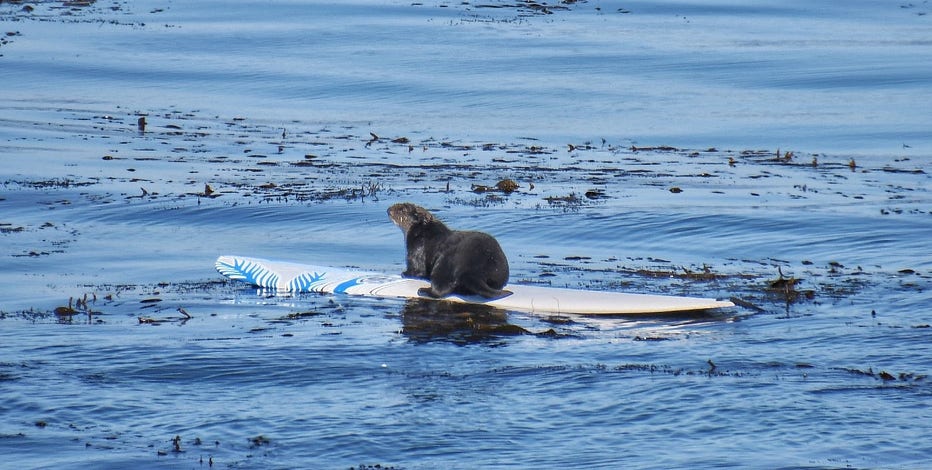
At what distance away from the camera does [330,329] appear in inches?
408

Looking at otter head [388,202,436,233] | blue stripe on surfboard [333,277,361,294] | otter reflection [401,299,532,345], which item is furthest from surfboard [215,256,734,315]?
otter head [388,202,436,233]

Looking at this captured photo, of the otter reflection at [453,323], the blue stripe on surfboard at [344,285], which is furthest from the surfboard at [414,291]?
the otter reflection at [453,323]

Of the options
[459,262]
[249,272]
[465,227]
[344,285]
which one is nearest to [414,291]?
[459,262]

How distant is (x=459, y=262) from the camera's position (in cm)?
1162

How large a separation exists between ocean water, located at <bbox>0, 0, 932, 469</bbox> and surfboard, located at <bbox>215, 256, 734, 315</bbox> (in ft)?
0.71

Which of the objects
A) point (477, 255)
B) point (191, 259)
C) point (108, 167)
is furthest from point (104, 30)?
point (477, 255)

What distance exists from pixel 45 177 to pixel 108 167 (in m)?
1.32

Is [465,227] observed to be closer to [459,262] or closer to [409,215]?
[409,215]

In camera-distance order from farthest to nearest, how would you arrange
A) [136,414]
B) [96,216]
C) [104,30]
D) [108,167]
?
[104,30]
[108,167]
[96,216]
[136,414]

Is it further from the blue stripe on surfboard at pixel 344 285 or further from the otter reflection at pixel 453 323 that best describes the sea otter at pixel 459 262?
the blue stripe on surfboard at pixel 344 285

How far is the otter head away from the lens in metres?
12.3

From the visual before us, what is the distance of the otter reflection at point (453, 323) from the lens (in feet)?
33.4

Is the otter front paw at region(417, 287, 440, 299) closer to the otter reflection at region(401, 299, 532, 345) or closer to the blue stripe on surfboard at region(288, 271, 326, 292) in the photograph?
the otter reflection at region(401, 299, 532, 345)

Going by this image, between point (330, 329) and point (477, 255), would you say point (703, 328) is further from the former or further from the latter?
point (330, 329)
